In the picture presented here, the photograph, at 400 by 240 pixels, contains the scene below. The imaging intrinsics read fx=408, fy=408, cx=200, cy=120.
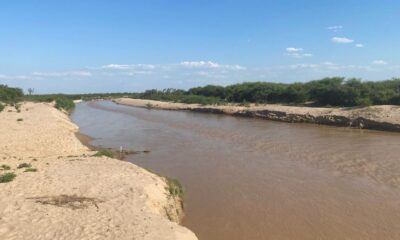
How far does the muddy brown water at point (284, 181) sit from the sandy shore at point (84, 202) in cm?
166

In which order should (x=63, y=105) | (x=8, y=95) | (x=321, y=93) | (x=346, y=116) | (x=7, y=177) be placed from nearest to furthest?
(x=7, y=177), (x=346, y=116), (x=321, y=93), (x=63, y=105), (x=8, y=95)

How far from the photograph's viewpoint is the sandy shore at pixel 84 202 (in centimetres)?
840

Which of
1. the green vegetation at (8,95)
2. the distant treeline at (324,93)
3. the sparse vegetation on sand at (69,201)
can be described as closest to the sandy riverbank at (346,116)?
the distant treeline at (324,93)

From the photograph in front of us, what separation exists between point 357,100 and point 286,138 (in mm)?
15822

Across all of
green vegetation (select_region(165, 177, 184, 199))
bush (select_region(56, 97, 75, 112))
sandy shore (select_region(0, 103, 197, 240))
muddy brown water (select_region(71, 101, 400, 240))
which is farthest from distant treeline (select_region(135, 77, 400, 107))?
sandy shore (select_region(0, 103, 197, 240))

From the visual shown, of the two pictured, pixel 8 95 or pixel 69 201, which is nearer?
pixel 69 201

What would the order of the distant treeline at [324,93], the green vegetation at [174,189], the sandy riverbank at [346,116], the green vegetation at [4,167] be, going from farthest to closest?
1. the distant treeline at [324,93]
2. the sandy riverbank at [346,116]
3. the green vegetation at [4,167]
4. the green vegetation at [174,189]

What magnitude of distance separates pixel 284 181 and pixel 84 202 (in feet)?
27.0

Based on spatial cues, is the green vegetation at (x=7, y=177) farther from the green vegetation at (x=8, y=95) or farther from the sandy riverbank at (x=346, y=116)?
the green vegetation at (x=8, y=95)

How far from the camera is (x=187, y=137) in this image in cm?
2978

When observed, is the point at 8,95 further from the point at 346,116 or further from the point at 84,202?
the point at 84,202

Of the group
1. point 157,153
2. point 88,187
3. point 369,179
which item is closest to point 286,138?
point 157,153

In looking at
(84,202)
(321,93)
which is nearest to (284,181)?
(84,202)

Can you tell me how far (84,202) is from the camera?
10250 millimetres
